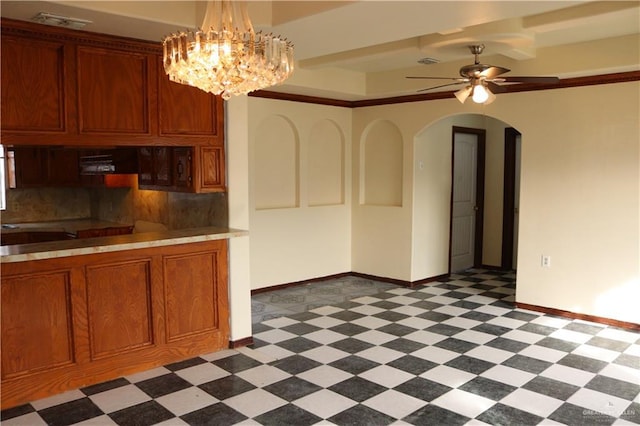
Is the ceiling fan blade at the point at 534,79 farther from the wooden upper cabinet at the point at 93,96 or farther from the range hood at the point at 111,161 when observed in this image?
the range hood at the point at 111,161

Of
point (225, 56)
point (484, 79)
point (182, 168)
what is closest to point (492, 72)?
point (484, 79)

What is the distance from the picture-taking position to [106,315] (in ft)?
12.3

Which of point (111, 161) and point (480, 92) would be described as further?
point (111, 161)

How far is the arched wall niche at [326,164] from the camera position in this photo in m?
6.90

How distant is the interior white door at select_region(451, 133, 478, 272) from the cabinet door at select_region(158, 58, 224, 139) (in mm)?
4116

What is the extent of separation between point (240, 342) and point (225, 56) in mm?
2644

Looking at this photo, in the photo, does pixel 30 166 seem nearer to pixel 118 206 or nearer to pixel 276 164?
pixel 118 206

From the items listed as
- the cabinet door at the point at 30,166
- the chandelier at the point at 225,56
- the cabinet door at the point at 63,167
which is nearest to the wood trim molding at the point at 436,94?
the cabinet door at the point at 63,167

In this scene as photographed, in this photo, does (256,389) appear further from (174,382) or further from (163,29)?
(163,29)

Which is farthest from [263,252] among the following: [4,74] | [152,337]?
[4,74]

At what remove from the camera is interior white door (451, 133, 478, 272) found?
7.51 meters

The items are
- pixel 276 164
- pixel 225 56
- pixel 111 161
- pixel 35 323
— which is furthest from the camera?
pixel 276 164

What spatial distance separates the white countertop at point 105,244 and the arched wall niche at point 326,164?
2.65 meters

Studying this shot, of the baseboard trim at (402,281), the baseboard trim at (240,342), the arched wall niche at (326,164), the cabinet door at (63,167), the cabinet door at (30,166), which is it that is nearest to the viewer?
the baseboard trim at (240,342)
